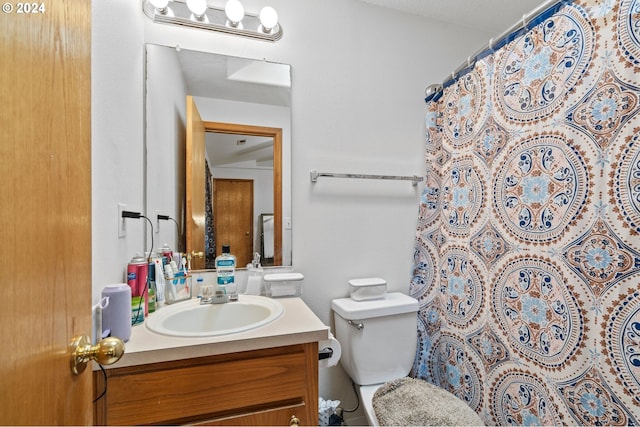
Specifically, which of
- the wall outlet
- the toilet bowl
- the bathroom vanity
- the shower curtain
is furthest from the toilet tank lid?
the wall outlet

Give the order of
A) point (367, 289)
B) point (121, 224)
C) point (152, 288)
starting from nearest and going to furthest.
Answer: point (121, 224), point (152, 288), point (367, 289)

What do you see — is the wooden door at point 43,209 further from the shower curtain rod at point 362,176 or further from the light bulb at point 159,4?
the shower curtain rod at point 362,176

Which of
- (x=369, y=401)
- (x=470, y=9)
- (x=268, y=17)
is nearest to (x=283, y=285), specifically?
(x=369, y=401)

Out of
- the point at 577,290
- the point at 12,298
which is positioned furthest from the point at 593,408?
the point at 12,298

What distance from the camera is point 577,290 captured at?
35.0 inches

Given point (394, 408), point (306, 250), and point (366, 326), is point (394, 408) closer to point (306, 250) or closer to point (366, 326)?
point (366, 326)

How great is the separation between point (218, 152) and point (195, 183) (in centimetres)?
18

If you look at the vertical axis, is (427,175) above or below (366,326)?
above

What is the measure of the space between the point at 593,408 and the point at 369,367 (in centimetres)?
79

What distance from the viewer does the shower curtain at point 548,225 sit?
0.80 m

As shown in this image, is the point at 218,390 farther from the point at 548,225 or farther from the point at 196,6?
the point at 196,6

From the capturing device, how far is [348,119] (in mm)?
1561

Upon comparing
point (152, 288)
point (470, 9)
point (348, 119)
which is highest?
point (470, 9)

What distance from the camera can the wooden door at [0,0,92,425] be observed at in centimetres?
31
